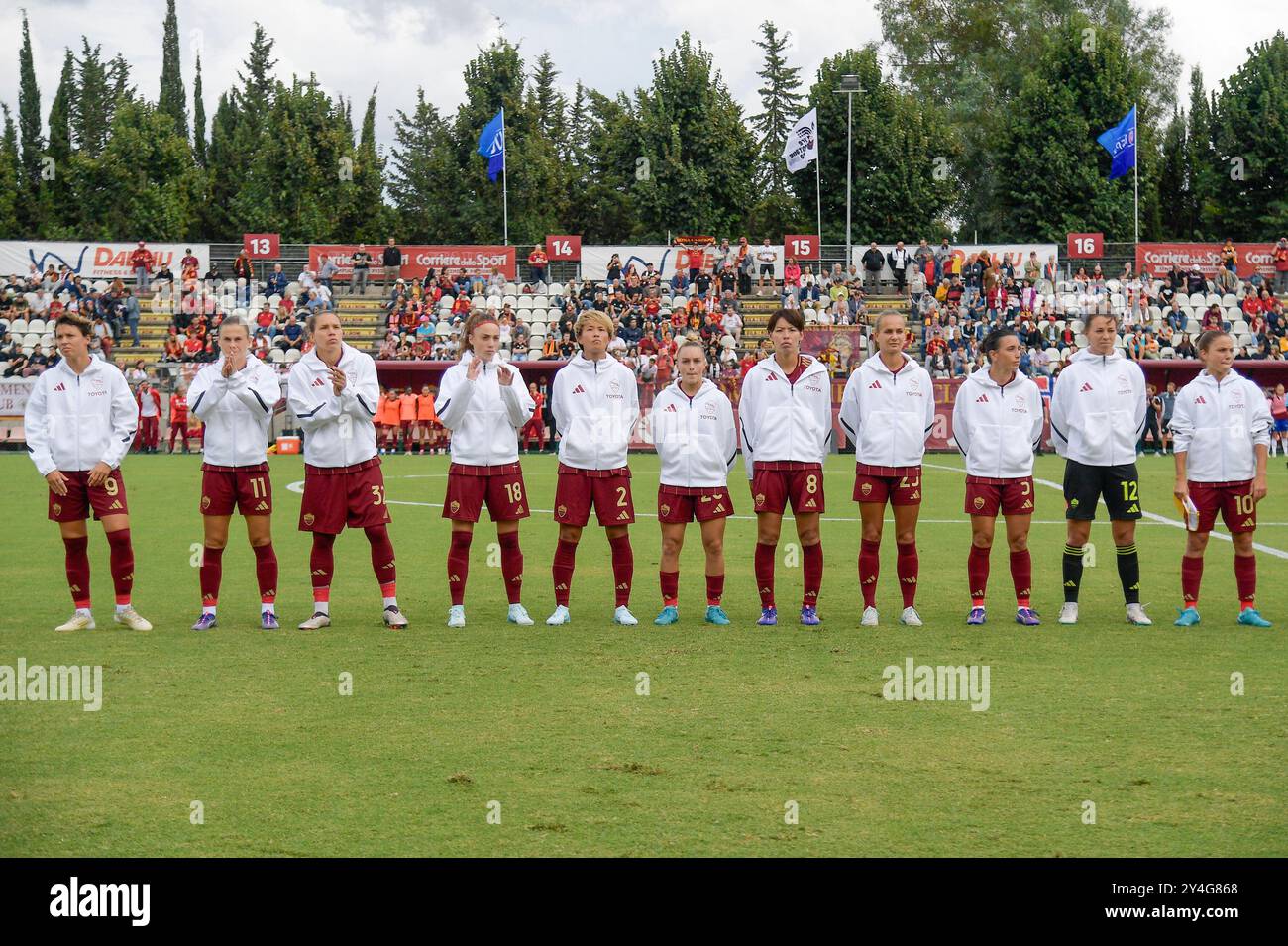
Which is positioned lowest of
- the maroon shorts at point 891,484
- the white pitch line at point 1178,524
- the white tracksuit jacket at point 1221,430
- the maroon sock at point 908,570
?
the white pitch line at point 1178,524

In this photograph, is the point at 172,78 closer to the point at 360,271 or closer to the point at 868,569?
the point at 360,271

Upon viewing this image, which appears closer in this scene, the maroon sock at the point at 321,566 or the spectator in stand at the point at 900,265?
the maroon sock at the point at 321,566

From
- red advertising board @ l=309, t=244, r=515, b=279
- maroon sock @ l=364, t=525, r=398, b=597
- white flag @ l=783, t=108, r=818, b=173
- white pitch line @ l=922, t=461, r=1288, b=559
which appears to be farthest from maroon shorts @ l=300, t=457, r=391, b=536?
white flag @ l=783, t=108, r=818, b=173

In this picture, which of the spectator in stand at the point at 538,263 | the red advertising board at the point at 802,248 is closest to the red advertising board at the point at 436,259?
the spectator in stand at the point at 538,263

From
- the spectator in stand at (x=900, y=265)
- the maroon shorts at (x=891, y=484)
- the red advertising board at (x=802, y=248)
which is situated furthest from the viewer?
the red advertising board at (x=802, y=248)

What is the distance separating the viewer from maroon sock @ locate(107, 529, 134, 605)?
33.4 feet

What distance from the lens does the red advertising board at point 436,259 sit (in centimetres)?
4350

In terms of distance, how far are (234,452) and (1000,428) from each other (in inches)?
220

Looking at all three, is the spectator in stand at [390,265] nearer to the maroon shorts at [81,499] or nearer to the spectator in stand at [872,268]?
the spectator in stand at [872,268]

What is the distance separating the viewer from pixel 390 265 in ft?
142

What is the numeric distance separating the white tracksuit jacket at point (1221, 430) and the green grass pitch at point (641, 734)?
1.19 metres

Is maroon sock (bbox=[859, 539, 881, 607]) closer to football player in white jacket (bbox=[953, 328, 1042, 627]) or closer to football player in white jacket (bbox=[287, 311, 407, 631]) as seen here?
football player in white jacket (bbox=[953, 328, 1042, 627])

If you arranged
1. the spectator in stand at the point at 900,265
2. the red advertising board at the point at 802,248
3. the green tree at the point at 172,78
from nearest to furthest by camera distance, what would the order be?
the spectator in stand at the point at 900,265 → the red advertising board at the point at 802,248 → the green tree at the point at 172,78

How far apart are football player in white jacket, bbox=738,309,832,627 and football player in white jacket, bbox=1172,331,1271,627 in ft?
8.69
